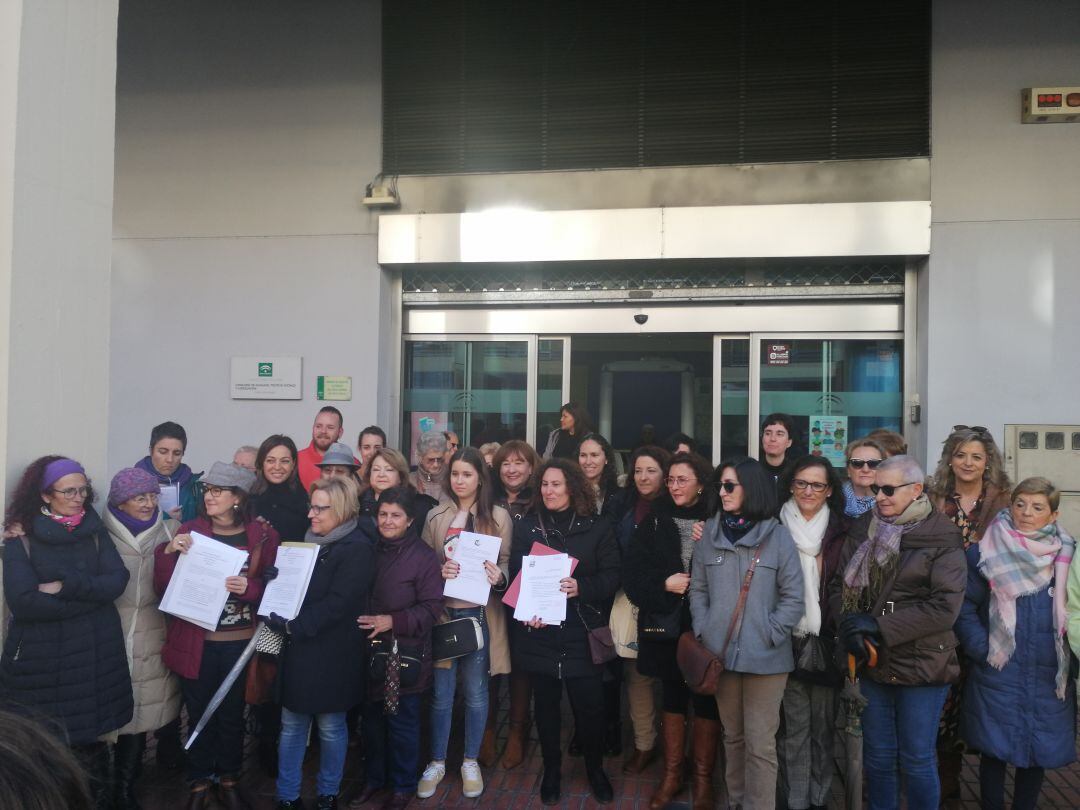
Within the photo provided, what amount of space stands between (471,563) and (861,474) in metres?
2.30

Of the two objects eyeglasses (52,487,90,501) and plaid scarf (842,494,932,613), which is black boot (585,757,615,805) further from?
eyeglasses (52,487,90,501)

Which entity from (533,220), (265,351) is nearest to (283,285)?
(265,351)

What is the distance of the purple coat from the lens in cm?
379

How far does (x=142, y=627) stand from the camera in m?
3.67

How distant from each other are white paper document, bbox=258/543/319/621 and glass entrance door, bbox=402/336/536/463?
4.12 metres

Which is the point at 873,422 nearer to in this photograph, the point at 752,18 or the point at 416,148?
the point at 752,18

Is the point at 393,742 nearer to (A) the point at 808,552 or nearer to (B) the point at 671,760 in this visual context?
(B) the point at 671,760

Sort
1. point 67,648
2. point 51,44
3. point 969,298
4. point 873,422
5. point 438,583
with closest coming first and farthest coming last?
1. point 67,648
2. point 51,44
3. point 438,583
4. point 969,298
5. point 873,422

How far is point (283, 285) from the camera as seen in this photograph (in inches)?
303

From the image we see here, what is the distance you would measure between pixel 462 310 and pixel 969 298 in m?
4.88

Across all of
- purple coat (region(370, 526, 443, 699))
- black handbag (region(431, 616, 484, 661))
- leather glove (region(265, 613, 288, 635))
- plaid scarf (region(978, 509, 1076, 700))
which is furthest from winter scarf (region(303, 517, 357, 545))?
plaid scarf (region(978, 509, 1076, 700))

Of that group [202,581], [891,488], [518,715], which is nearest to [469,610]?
[518,715]

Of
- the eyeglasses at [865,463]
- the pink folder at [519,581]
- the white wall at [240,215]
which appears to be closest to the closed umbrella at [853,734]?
the eyeglasses at [865,463]

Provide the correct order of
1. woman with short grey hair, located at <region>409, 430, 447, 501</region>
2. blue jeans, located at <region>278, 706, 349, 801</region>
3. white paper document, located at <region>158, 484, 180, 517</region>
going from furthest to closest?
woman with short grey hair, located at <region>409, 430, 447, 501</region>, white paper document, located at <region>158, 484, 180, 517</region>, blue jeans, located at <region>278, 706, 349, 801</region>
